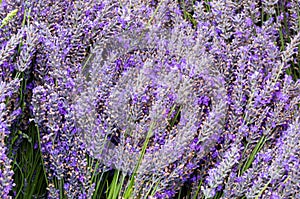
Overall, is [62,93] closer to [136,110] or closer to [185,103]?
[136,110]

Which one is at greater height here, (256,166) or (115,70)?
(115,70)

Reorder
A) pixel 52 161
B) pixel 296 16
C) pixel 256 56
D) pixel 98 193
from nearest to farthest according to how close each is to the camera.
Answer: pixel 52 161 → pixel 98 193 → pixel 256 56 → pixel 296 16

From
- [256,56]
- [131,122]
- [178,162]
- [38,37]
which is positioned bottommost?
[178,162]

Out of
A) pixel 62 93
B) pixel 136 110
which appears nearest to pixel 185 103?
Answer: pixel 136 110

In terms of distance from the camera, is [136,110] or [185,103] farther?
[185,103]

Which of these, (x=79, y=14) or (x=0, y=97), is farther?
(x=79, y=14)

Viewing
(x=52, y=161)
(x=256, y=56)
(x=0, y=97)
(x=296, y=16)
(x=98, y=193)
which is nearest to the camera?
(x=0, y=97)

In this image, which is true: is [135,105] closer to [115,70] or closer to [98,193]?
[115,70]

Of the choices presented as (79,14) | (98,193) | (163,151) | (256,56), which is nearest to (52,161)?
(98,193)
